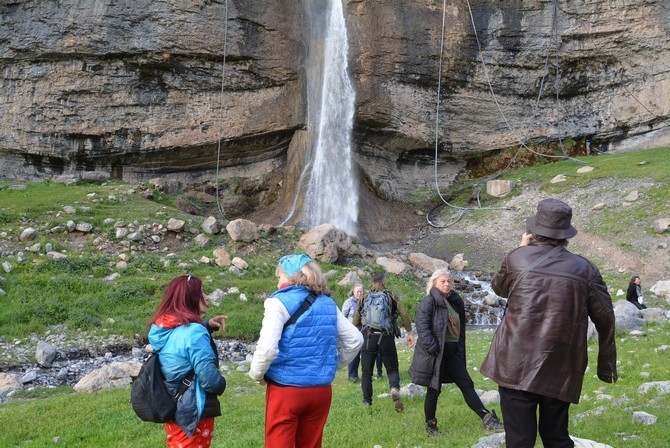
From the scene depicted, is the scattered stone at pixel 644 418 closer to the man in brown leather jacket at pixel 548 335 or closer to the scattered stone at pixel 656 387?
the scattered stone at pixel 656 387

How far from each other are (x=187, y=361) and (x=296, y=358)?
2.44 feet

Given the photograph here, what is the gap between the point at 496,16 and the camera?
31016 mm

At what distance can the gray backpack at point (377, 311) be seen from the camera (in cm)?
748

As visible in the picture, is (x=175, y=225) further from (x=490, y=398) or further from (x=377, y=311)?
(x=490, y=398)

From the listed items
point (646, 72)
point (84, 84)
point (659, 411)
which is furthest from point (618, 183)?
point (84, 84)

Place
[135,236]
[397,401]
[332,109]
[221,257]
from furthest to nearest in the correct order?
1. [332,109]
2. [135,236]
3. [221,257]
4. [397,401]

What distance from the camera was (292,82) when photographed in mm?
29688

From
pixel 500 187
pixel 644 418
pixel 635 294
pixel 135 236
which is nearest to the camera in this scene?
pixel 644 418

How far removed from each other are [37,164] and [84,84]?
4720mm

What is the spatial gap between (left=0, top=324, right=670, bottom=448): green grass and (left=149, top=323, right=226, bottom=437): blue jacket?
7.66 ft

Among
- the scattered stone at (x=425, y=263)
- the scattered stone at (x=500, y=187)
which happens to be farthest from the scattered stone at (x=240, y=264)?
the scattered stone at (x=500, y=187)

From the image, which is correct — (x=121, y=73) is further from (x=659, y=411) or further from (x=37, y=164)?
(x=659, y=411)

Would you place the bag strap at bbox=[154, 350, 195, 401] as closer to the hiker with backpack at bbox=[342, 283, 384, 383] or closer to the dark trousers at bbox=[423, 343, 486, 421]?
the dark trousers at bbox=[423, 343, 486, 421]

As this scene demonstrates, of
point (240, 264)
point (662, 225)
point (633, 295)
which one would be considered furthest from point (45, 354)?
point (662, 225)
